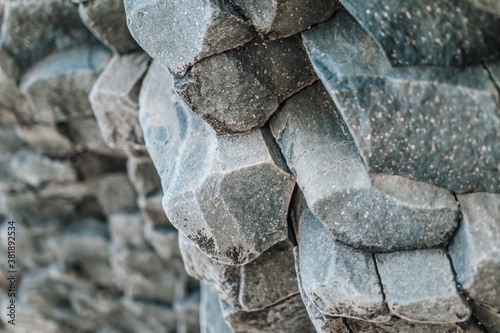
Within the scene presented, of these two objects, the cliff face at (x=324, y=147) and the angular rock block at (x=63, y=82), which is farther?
the angular rock block at (x=63, y=82)

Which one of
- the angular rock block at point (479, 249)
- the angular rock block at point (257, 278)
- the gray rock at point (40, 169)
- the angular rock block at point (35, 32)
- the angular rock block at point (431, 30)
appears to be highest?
the angular rock block at point (431, 30)

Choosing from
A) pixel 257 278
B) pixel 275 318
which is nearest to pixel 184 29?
pixel 257 278

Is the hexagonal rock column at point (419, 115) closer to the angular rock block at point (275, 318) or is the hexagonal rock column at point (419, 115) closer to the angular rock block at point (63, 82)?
the angular rock block at point (275, 318)

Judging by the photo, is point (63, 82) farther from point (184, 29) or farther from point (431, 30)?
point (431, 30)

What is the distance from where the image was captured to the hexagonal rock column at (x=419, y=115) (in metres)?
0.60

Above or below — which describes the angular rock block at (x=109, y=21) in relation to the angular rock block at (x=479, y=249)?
above

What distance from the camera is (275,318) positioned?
3.26 feet

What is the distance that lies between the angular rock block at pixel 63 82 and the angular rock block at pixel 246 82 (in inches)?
25.7

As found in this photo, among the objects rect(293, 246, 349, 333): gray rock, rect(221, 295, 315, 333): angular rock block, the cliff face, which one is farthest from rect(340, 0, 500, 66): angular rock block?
rect(221, 295, 315, 333): angular rock block

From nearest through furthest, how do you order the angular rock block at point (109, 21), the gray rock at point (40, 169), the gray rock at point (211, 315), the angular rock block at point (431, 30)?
the angular rock block at point (431, 30) → the angular rock block at point (109, 21) → the gray rock at point (211, 315) → the gray rock at point (40, 169)

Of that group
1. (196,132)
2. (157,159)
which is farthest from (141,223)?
(196,132)

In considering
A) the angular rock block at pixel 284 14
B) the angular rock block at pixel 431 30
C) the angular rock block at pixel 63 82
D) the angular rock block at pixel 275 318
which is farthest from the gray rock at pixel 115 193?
the angular rock block at pixel 431 30

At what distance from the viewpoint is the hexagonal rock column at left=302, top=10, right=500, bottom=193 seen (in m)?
0.60

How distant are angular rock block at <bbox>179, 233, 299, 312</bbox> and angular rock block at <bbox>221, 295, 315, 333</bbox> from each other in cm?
4
